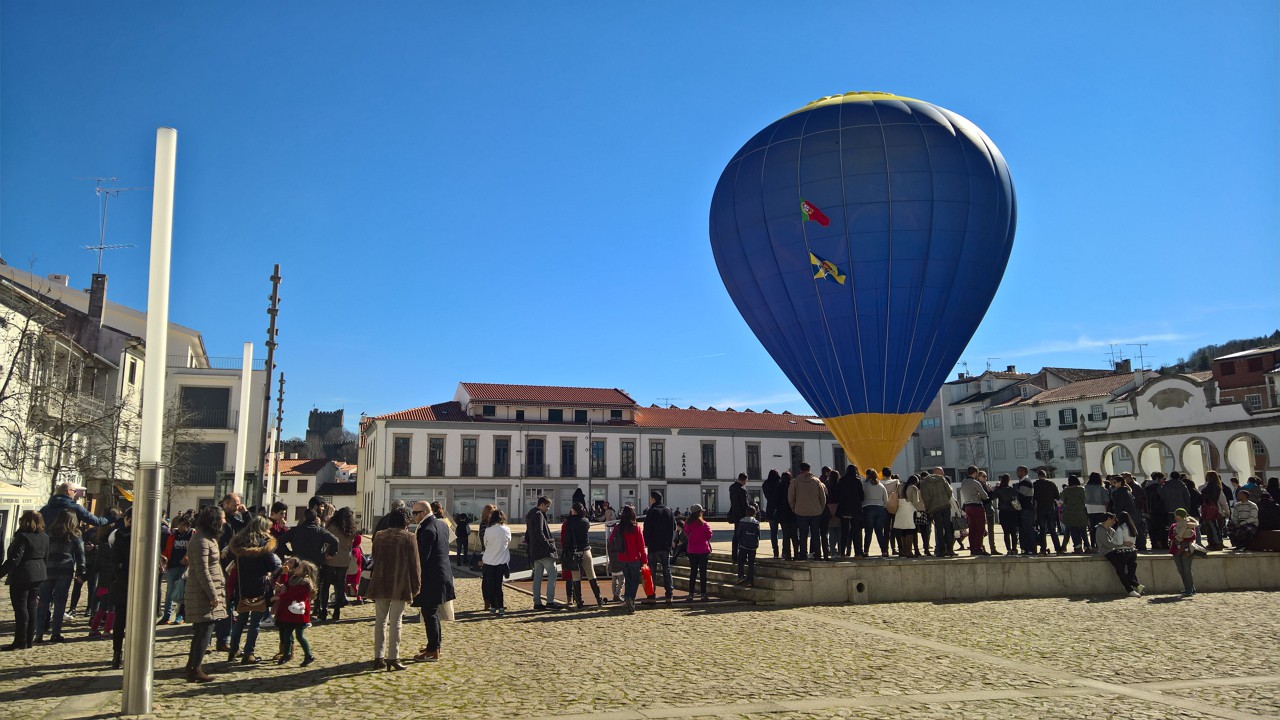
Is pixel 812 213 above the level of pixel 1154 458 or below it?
above

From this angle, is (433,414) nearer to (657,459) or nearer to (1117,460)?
(657,459)

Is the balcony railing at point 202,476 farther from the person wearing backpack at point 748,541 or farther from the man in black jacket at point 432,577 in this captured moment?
the man in black jacket at point 432,577

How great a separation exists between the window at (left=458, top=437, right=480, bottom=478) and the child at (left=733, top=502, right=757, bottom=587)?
4459 cm

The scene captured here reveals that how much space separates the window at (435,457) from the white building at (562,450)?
0.07 meters

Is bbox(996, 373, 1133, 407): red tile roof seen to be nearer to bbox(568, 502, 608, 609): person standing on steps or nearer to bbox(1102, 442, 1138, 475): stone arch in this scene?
bbox(1102, 442, 1138, 475): stone arch

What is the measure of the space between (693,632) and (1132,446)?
33453 mm

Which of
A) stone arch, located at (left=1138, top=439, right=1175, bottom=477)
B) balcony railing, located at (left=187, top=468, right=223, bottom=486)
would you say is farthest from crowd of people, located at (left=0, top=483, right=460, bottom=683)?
stone arch, located at (left=1138, top=439, right=1175, bottom=477)

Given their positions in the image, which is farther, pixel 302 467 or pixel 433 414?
pixel 302 467

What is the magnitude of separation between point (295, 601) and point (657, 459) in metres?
Answer: 53.4

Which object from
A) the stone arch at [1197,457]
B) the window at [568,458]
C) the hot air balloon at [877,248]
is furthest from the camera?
the window at [568,458]

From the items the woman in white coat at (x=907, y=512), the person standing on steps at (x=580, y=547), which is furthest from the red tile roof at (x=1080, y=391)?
the person standing on steps at (x=580, y=547)

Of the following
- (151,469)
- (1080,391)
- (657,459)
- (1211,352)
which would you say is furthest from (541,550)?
(1211,352)

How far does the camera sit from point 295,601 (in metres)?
8.84

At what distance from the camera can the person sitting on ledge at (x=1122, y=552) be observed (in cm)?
1475
